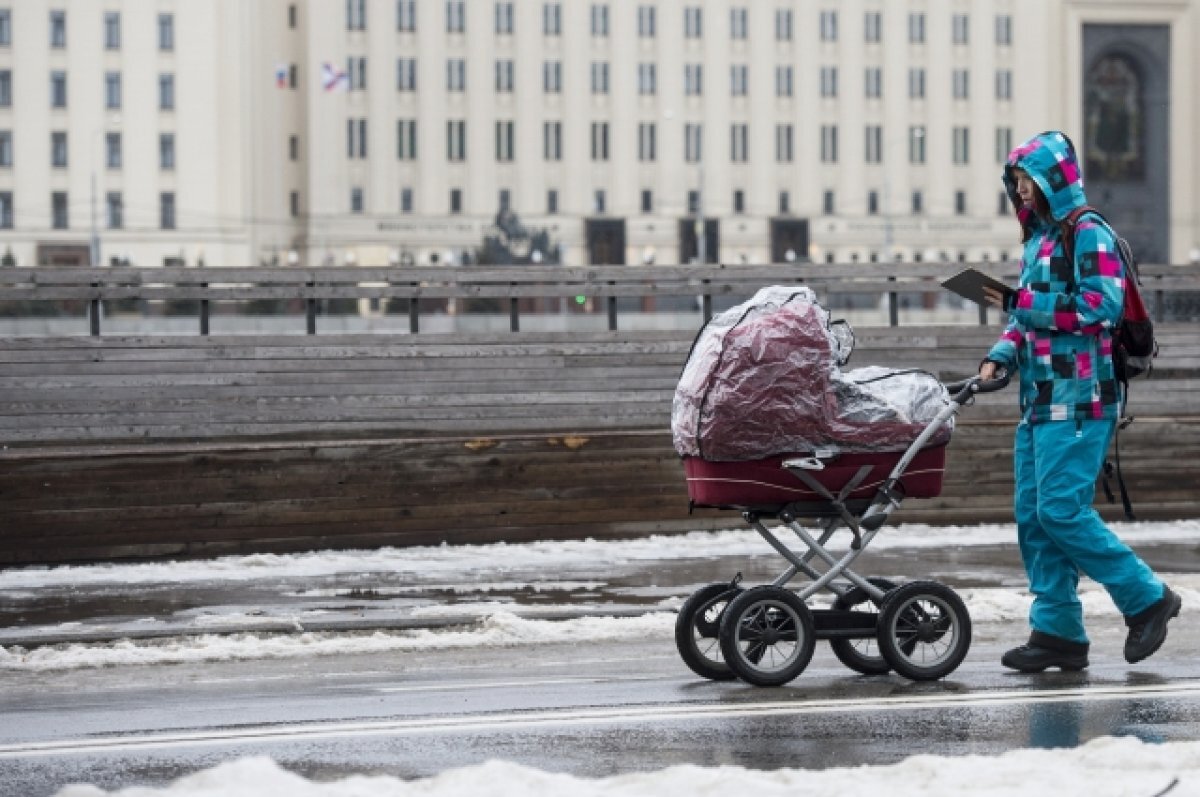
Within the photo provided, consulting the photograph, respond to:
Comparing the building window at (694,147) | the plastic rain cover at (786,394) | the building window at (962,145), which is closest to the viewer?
the plastic rain cover at (786,394)

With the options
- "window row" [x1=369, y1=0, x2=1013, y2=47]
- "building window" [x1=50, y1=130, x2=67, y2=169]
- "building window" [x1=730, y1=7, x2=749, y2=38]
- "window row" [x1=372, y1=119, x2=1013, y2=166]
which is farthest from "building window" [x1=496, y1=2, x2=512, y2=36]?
"building window" [x1=50, y1=130, x2=67, y2=169]

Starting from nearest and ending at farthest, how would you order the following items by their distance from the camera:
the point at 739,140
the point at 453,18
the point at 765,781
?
the point at 765,781
the point at 453,18
the point at 739,140

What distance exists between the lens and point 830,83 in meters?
114

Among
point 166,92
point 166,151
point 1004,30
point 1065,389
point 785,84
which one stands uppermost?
point 1004,30

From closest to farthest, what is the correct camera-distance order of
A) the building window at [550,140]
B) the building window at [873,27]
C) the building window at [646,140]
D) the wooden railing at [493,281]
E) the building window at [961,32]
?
the wooden railing at [493,281] → the building window at [550,140] → the building window at [646,140] → the building window at [873,27] → the building window at [961,32]

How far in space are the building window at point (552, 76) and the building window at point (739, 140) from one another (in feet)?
30.3

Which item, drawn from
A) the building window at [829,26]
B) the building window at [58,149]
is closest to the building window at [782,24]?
the building window at [829,26]

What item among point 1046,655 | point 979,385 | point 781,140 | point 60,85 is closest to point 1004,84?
point 781,140

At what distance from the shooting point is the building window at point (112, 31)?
332ft

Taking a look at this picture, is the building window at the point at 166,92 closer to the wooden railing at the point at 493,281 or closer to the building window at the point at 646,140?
the building window at the point at 646,140

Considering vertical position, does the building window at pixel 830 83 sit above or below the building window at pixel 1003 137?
above

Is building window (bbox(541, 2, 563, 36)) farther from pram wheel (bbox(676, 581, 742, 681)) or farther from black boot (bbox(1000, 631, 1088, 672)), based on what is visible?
black boot (bbox(1000, 631, 1088, 672))

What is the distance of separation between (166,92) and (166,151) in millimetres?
2692

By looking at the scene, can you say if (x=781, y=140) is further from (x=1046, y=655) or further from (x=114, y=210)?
(x=1046, y=655)
